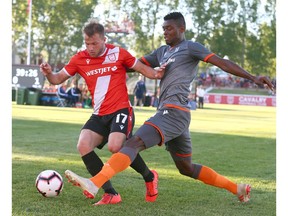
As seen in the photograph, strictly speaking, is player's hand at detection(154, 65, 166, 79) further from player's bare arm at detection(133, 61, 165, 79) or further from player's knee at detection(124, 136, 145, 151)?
player's knee at detection(124, 136, 145, 151)

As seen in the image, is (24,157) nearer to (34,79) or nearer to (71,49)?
(34,79)

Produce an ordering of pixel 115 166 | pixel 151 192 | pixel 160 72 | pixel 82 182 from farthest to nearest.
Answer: pixel 151 192 < pixel 160 72 < pixel 115 166 < pixel 82 182

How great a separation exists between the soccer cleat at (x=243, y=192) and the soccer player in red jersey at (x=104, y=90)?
1.00 m

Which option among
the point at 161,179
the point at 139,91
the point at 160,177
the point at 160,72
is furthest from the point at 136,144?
the point at 139,91

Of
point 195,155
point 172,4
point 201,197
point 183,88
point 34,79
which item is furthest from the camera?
point 172,4

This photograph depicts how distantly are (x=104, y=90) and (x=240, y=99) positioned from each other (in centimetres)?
5082

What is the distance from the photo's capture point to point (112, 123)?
645 cm

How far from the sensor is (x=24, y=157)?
1020 centimetres

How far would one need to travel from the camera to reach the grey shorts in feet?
19.7

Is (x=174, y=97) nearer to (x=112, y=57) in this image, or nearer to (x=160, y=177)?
(x=112, y=57)

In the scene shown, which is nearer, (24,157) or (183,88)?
(183,88)
